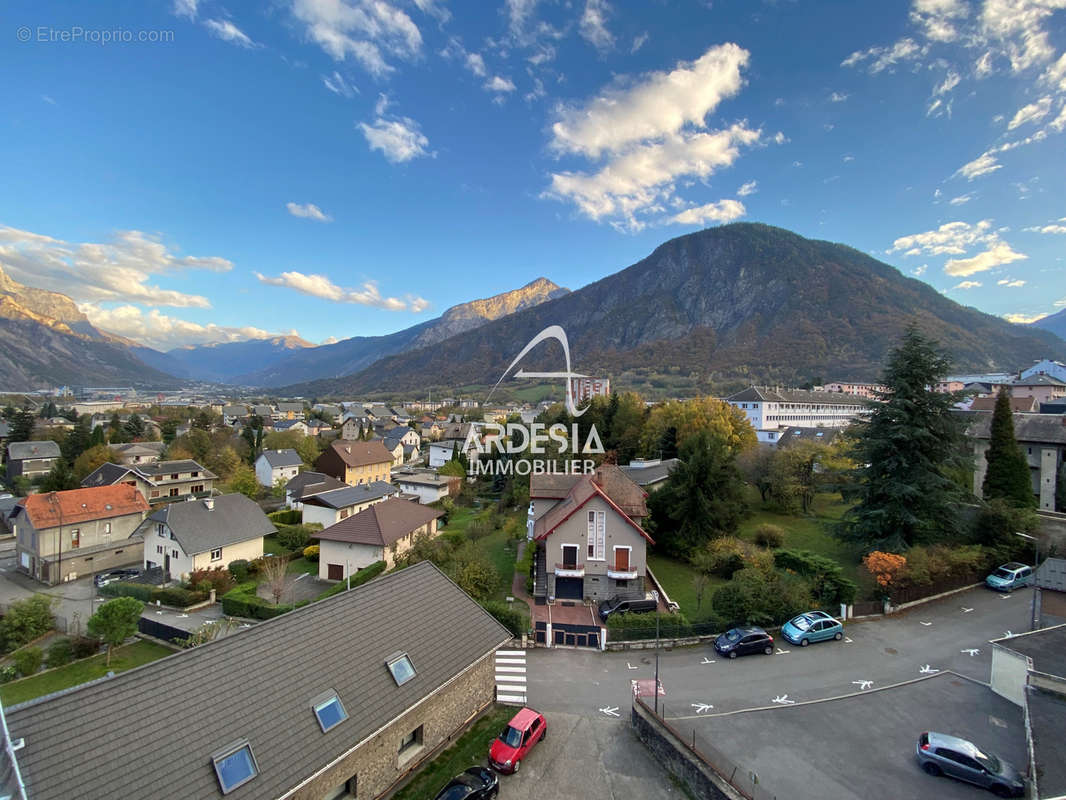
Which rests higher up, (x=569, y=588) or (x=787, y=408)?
(x=787, y=408)

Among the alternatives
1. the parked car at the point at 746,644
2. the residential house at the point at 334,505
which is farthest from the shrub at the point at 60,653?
the parked car at the point at 746,644

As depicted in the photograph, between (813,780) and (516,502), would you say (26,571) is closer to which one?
(516,502)

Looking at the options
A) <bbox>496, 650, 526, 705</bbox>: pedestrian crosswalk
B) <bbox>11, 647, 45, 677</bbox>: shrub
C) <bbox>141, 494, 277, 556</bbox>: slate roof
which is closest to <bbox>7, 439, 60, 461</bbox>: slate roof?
<bbox>141, 494, 277, 556</bbox>: slate roof

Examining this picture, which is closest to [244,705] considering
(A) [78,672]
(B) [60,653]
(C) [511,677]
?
(C) [511,677]

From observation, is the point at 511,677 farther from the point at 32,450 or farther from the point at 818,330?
the point at 818,330

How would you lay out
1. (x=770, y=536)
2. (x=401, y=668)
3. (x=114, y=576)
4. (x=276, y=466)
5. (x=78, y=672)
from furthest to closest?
(x=276, y=466), (x=114, y=576), (x=770, y=536), (x=78, y=672), (x=401, y=668)

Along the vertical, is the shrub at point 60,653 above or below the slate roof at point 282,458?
below

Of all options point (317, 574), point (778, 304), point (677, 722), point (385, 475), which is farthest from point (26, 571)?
point (778, 304)

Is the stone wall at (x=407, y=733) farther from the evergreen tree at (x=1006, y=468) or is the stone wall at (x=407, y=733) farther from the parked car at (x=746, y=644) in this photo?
the evergreen tree at (x=1006, y=468)
